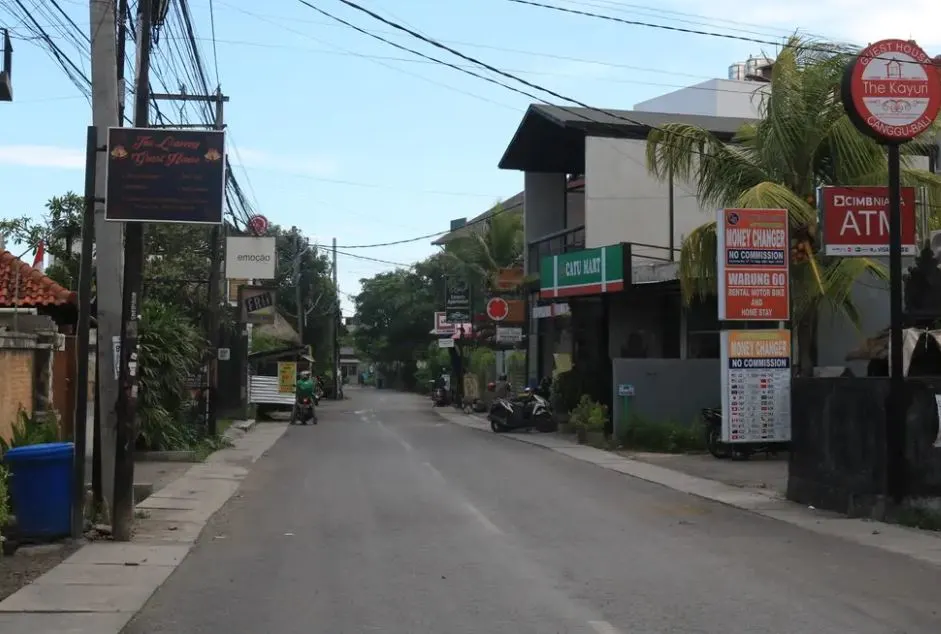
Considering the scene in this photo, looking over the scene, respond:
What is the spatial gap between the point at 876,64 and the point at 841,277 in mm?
7075

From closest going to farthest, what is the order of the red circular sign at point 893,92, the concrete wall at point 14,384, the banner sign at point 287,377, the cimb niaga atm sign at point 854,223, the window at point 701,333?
1. the red circular sign at point 893,92
2. the cimb niaga atm sign at point 854,223
3. the concrete wall at point 14,384
4. the window at point 701,333
5. the banner sign at point 287,377

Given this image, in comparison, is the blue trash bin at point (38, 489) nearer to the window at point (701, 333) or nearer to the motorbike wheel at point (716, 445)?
the motorbike wheel at point (716, 445)

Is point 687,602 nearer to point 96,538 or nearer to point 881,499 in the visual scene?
Result: point 881,499

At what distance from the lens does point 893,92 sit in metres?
13.8

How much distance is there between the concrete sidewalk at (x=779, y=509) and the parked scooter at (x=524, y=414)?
5901 millimetres

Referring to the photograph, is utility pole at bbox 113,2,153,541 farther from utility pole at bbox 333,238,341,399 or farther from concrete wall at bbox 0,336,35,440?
utility pole at bbox 333,238,341,399

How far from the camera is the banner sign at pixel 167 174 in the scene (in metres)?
11.8

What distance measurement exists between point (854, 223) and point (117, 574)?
401 inches

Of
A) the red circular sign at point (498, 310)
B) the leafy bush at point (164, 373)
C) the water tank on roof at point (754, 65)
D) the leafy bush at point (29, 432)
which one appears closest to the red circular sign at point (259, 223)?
the red circular sign at point (498, 310)

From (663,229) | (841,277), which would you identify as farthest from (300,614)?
(663,229)

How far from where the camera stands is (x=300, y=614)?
316 inches

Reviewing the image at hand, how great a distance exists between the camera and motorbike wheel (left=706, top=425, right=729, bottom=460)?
72.2 ft

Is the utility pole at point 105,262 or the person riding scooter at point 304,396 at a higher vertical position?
the utility pole at point 105,262

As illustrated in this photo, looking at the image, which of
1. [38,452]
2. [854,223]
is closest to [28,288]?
[38,452]
